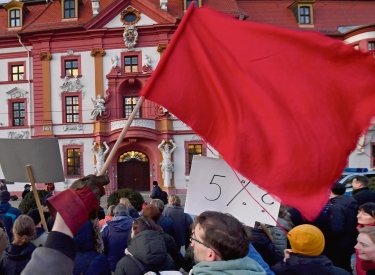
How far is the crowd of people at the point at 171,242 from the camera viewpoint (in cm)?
175

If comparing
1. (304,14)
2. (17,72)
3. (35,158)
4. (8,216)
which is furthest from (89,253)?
(304,14)

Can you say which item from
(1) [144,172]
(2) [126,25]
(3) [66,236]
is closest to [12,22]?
(2) [126,25]

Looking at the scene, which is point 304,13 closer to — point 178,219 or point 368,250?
point 178,219

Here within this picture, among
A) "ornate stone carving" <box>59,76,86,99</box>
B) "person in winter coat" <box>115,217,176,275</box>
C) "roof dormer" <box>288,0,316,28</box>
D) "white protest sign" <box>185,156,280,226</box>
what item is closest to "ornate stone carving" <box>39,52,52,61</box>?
"ornate stone carving" <box>59,76,86,99</box>

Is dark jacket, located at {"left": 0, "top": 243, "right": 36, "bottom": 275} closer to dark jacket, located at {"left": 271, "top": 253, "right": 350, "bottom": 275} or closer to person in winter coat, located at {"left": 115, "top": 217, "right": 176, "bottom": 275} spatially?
person in winter coat, located at {"left": 115, "top": 217, "right": 176, "bottom": 275}

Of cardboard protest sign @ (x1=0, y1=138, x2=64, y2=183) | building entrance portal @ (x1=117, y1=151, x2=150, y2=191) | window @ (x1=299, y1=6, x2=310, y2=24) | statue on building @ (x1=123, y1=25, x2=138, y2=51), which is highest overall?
window @ (x1=299, y1=6, x2=310, y2=24)

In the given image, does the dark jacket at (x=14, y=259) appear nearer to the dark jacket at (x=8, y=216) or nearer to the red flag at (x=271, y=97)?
the red flag at (x=271, y=97)

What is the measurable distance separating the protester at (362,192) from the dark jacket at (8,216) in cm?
485

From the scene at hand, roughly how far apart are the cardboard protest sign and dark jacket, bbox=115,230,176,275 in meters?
1.02

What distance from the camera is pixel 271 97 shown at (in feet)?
11.5

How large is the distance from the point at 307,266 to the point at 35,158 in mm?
2500

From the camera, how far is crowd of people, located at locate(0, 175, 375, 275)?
175 centimetres

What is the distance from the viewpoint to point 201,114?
11.8 feet

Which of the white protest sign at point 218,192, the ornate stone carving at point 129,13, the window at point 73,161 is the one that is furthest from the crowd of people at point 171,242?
the ornate stone carving at point 129,13
